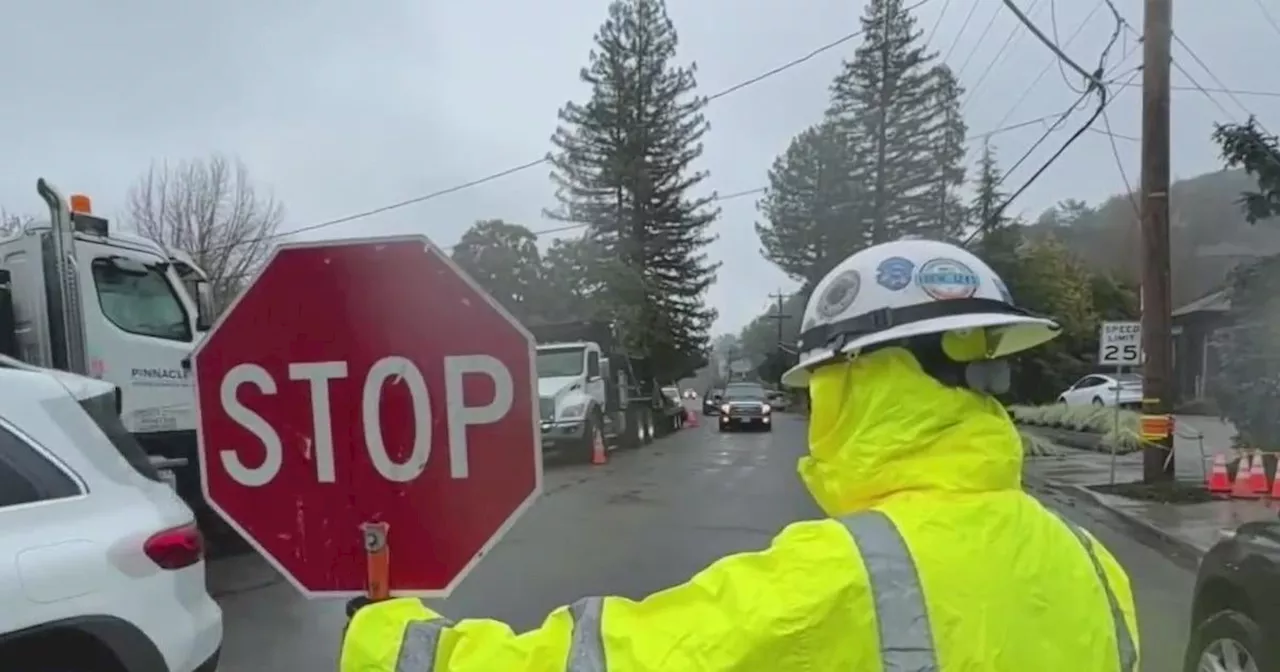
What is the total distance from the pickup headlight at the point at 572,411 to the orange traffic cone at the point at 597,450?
913 millimetres

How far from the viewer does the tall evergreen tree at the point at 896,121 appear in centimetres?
5069

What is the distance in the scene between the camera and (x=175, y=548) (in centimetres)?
411

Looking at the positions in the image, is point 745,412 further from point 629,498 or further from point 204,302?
point 204,302

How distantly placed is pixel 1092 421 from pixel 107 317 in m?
24.1

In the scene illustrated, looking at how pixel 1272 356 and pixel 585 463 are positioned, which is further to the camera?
pixel 585 463

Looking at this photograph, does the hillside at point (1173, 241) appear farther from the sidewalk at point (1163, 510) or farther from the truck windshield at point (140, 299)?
the truck windshield at point (140, 299)

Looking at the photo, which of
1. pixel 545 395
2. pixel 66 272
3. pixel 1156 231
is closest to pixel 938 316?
pixel 66 272

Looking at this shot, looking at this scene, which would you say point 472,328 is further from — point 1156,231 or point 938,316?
point 1156,231

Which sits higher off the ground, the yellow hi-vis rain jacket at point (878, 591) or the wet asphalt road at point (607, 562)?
the yellow hi-vis rain jacket at point (878, 591)

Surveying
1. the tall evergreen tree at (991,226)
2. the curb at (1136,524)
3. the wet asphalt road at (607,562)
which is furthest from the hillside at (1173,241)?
the wet asphalt road at (607,562)

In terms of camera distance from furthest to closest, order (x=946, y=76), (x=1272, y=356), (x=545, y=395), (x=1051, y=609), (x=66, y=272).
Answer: (x=946, y=76), (x=545, y=395), (x=1272, y=356), (x=66, y=272), (x=1051, y=609)

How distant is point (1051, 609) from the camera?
153cm

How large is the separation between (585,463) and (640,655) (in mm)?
21165


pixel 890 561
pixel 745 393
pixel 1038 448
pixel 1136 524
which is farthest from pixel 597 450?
pixel 890 561
